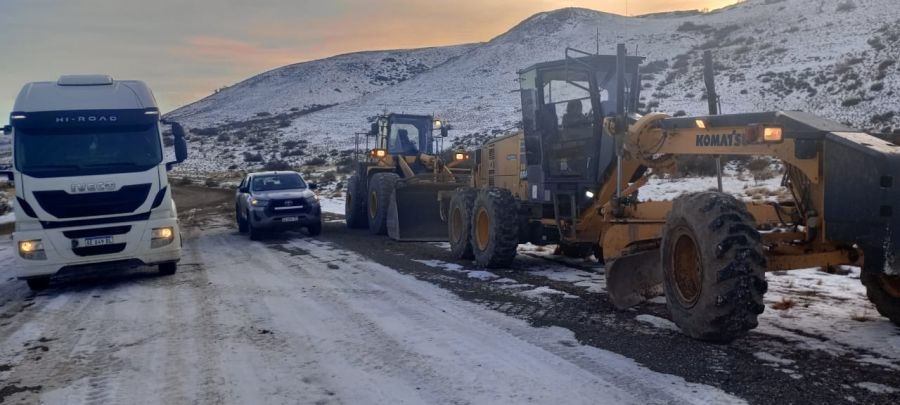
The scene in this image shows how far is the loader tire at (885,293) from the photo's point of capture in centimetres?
642

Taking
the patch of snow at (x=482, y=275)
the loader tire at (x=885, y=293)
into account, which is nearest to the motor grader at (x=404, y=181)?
the patch of snow at (x=482, y=275)

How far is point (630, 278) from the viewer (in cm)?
756

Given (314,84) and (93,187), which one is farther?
(314,84)

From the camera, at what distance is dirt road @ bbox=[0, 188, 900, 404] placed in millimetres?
5152

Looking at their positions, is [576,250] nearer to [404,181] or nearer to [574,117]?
[574,117]

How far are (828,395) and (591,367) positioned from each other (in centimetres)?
167

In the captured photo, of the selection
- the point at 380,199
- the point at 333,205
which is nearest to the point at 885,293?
the point at 380,199

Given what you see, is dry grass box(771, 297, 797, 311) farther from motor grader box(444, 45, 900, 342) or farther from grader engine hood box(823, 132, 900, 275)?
grader engine hood box(823, 132, 900, 275)

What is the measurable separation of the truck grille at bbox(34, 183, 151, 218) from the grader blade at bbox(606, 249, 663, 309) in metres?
7.11

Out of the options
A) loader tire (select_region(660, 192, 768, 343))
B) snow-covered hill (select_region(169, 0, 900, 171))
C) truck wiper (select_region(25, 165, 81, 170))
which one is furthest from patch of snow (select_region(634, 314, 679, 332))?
snow-covered hill (select_region(169, 0, 900, 171))

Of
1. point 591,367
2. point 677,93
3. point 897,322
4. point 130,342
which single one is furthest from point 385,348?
point 677,93

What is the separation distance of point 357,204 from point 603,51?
6050 centimetres

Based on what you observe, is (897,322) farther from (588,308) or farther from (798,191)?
(588,308)

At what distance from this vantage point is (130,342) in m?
6.96
